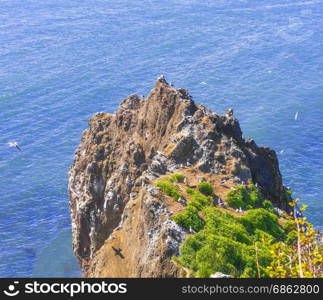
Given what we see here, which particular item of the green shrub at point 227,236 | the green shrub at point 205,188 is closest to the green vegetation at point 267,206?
the green shrub at point 227,236

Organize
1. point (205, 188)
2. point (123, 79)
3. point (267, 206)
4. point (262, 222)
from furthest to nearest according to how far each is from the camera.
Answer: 1. point (123, 79)
2. point (267, 206)
3. point (205, 188)
4. point (262, 222)

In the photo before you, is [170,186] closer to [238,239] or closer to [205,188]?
[205,188]

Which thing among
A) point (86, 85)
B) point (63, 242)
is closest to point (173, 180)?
point (63, 242)

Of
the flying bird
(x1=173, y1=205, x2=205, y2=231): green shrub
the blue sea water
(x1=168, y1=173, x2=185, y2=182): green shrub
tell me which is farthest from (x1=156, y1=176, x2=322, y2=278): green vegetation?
the blue sea water

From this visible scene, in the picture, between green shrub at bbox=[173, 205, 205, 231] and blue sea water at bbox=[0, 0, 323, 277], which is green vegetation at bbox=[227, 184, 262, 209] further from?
blue sea water at bbox=[0, 0, 323, 277]

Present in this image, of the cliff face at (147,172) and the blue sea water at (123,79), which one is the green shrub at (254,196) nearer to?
the cliff face at (147,172)

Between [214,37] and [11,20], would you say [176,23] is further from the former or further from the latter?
[11,20]

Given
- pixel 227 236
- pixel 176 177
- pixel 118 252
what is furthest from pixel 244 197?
pixel 118 252
